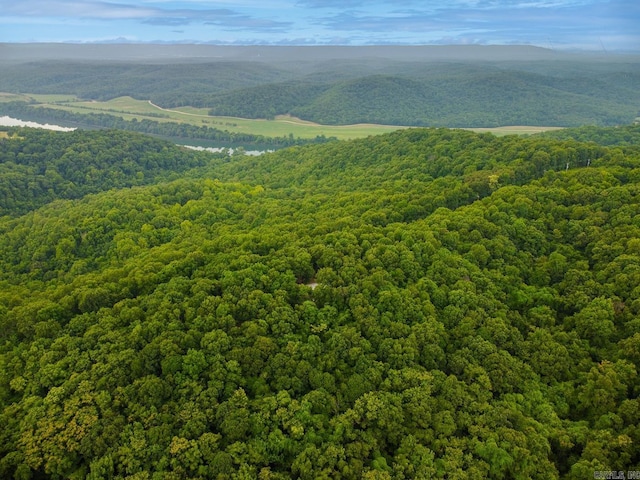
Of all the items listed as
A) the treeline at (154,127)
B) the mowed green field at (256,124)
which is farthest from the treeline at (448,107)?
the treeline at (154,127)

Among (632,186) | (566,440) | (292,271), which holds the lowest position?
(566,440)

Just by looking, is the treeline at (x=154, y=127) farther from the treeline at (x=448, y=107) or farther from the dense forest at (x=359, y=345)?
the dense forest at (x=359, y=345)

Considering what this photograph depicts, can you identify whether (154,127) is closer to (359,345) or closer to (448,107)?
(448,107)

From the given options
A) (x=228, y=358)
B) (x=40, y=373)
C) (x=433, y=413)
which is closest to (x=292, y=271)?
(x=228, y=358)

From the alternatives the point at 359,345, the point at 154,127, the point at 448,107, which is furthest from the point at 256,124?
the point at 359,345

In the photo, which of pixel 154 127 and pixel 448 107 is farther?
pixel 448 107

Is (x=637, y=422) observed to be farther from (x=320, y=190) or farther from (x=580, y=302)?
(x=320, y=190)
